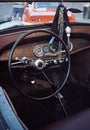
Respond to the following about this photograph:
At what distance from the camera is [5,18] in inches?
83.4

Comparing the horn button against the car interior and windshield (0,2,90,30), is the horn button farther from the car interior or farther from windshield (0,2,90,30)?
windshield (0,2,90,30)

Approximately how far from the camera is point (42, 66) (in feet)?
5.80

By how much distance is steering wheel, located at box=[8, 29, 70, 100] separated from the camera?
1.76 m

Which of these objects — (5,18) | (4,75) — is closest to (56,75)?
(4,75)

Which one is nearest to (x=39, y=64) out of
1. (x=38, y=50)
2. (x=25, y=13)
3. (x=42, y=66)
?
(x=42, y=66)

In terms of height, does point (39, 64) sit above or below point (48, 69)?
above

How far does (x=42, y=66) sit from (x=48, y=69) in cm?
21

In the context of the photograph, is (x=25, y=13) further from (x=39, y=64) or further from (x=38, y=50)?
(x=39, y=64)

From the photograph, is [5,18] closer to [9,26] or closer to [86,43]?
[9,26]

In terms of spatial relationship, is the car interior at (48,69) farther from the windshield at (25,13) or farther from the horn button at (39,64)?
the windshield at (25,13)

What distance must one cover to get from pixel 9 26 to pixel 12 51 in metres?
0.34

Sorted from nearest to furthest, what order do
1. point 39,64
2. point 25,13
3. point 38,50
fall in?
point 39,64 → point 38,50 → point 25,13

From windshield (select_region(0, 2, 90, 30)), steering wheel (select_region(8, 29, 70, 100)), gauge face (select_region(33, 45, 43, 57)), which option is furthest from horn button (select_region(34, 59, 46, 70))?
windshield (select_region(0, 2, 90, 30))

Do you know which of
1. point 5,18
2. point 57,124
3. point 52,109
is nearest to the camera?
point 57,124
